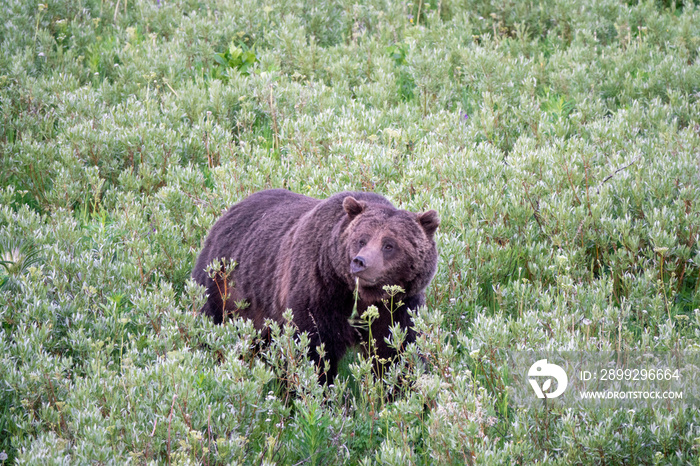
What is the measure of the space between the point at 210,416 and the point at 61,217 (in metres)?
3.55

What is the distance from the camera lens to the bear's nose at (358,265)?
4.06 meters

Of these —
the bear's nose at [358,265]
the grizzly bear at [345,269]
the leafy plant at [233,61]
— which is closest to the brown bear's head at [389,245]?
the grizzly bear at [345,269]

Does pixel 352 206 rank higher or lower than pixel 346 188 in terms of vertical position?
higher

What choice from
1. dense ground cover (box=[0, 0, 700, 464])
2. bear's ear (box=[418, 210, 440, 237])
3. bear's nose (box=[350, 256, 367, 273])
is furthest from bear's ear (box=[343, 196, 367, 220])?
dense ground cover (box=[0, 0, 700, 464])

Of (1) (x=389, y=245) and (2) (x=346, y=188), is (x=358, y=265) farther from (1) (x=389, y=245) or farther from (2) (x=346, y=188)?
(2) (x=346, y=188)

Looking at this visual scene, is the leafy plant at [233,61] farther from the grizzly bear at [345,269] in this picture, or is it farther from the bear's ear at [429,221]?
the bear's ear at [429,221]

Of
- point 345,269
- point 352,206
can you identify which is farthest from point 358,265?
point 352,206

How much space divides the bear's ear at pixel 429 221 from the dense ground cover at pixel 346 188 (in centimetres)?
75

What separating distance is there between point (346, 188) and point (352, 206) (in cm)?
203

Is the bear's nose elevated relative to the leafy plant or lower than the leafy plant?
lower

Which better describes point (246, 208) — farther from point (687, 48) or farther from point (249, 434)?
point (687, 48)

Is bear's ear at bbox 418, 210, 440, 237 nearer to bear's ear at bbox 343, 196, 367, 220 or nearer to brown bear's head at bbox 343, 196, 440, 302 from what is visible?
brown bear's head at bbox 343, 196, 440, 302

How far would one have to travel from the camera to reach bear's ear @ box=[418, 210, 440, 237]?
4672 mm

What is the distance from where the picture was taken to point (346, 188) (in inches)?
262
